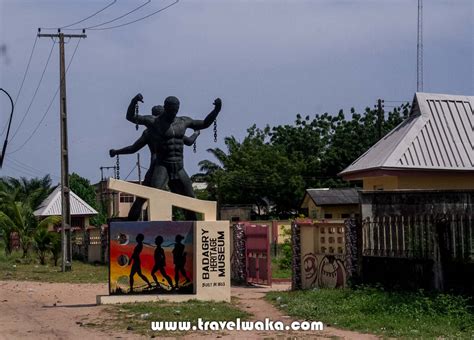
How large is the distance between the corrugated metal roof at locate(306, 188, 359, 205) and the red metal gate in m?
24.1

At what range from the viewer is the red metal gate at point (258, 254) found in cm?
2281

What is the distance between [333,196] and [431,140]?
82.1 feet

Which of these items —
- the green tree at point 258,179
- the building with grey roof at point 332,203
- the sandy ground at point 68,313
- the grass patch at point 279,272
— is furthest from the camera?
the green tree at point 258,179

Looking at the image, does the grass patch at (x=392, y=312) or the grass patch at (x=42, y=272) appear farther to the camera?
the grass patch at (x=42, y=272)

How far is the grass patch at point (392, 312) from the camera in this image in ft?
42.1

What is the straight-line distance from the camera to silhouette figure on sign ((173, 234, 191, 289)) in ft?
58.0

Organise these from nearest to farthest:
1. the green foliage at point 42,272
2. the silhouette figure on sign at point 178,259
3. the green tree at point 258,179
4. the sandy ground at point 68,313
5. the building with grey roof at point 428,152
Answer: the sandy ground at point 68,313
the silhouette figure on sign at point 178,259
the building with grey roof at point 428,152
the green foliage at point 42,272
the green tree at point 258,179

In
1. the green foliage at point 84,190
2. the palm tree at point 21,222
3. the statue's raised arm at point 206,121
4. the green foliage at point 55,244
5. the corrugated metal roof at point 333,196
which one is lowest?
the green foliage at point 55,244

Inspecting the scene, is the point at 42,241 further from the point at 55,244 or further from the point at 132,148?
the point at 132,148

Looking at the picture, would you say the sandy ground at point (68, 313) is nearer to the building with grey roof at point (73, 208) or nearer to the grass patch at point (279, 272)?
the grass patch at point (279, 272)

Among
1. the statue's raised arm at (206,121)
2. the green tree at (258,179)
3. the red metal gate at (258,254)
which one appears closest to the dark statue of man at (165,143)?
the statue's raised arm at (206,121)

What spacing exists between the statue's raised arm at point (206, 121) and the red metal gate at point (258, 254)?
4.96 m

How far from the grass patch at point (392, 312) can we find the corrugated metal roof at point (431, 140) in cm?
693

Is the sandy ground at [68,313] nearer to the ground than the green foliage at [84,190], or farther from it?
nearer to the ground
